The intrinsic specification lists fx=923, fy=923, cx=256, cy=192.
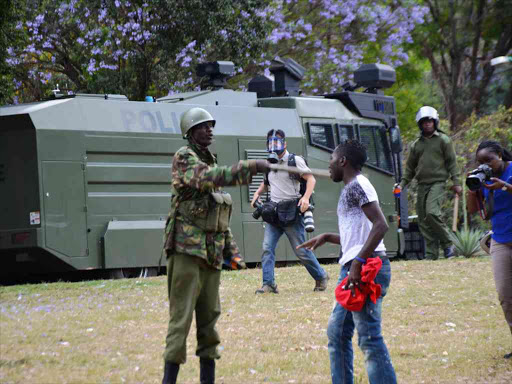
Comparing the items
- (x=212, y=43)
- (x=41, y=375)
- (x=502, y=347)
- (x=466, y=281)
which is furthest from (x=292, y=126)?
(x=41, y=375)

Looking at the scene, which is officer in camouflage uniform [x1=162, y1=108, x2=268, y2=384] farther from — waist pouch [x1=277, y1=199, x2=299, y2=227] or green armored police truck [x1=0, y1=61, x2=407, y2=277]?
green armored police truck [x1=0, y1=61, x2=407, y2=277]

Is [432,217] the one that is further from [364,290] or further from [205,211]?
[364,290]

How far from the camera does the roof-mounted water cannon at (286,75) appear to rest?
49.9 feet

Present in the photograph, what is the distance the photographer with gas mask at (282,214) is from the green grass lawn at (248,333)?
30 centimetres

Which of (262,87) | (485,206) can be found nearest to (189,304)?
(485,206)

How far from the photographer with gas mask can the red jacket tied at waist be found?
4.88 metres

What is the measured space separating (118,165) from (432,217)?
5.20 meters

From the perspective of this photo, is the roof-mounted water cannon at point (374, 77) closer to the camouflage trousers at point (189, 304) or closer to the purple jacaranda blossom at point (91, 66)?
the purple jacaranda blossom at point (91, 66)

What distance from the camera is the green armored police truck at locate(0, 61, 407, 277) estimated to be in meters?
12.0

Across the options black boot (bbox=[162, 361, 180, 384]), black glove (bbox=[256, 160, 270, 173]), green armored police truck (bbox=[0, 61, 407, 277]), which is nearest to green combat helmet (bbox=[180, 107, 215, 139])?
black glove (bbox=[256, 160, 270, 173])

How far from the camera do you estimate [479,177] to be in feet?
23.2

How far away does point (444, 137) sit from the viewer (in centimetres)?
1476

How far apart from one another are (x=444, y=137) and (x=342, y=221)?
9.27 m

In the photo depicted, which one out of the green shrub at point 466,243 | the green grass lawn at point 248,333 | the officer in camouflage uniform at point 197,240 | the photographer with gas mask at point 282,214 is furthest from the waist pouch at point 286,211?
the green shrub at point 466,243
